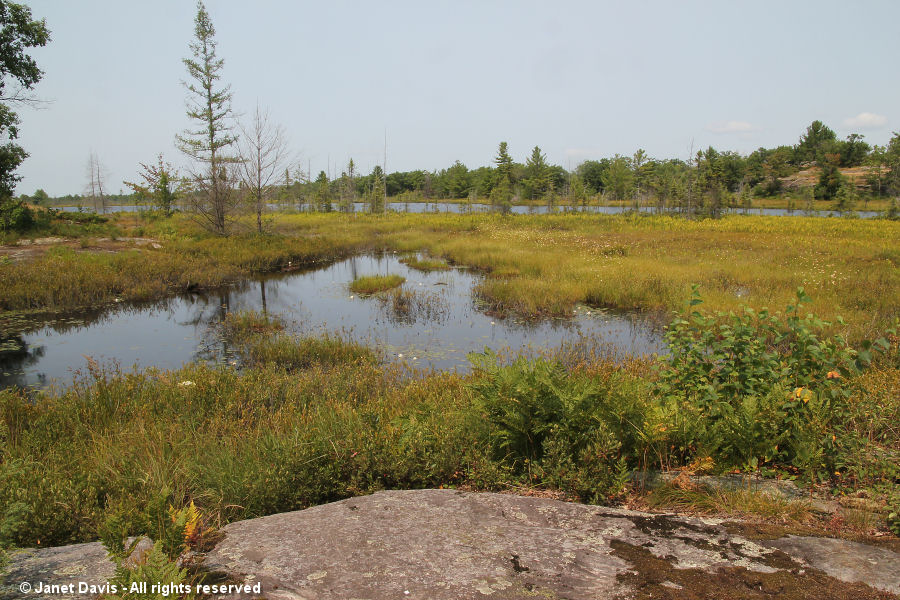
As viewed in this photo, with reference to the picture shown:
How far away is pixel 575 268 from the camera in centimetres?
1762

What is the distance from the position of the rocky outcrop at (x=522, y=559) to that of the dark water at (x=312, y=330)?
5.66 meters

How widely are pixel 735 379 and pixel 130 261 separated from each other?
19503 mm

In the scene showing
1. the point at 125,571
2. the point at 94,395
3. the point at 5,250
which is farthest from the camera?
the point at 5,250

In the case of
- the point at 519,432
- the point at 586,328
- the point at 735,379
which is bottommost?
the point at 586,328

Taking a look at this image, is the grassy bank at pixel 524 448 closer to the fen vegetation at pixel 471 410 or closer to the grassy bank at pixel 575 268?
the fen vegetation at pixel 471 410

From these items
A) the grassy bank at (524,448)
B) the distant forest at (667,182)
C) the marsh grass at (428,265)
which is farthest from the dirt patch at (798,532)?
the distant forest at (667,182)

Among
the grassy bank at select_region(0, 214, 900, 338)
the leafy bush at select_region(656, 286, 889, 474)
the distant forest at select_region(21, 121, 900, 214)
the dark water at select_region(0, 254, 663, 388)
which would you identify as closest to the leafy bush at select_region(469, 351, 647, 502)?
the leafy bush at select_region(656, 286, 889, 474)

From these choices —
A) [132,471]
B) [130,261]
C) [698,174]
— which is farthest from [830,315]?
[698,174]

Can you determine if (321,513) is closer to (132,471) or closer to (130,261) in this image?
(132,471)

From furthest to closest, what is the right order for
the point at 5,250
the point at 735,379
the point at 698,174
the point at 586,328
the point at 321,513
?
the point at 698,174 → the point at 5,250 → the point at 586,328 → the point at 735,379 → the point at 321,513

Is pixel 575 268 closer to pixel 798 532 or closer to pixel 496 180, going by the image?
pixel 798 532

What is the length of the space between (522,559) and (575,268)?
1620cm

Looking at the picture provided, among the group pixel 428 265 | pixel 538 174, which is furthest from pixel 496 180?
pixel 428 265

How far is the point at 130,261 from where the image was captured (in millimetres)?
17250
